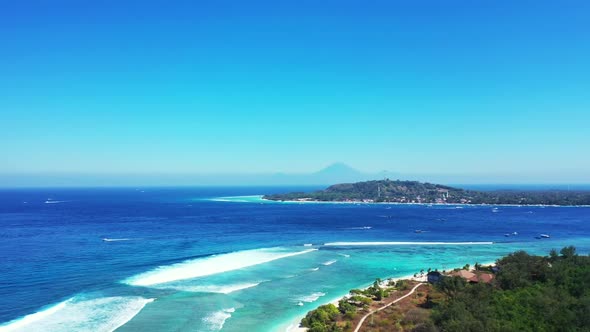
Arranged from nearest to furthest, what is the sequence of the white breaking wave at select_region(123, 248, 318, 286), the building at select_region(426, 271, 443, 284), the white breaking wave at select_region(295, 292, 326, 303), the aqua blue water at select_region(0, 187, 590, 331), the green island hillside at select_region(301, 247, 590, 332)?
the green island hillside at select_region(301, 247, 590, 332)
the aqua blue water at select_region(0, 187, 590, 331)
the white breaking wave at select_region(295, 292, 326, 303)
the building at select_region(426, 271, 443, 284)
the white breaking wave at select_region(123, 248, 318, 286)

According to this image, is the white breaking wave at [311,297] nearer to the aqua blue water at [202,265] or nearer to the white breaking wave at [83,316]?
the aqua blue water at [202,265]

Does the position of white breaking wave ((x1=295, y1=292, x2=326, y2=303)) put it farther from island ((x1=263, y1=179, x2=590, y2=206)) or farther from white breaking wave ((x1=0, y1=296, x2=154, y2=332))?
island ((x1=263, y1=179, x2=590, y2=206))

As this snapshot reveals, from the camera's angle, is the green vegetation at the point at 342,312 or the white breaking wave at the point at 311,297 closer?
the green vegetation at the point at 342,312

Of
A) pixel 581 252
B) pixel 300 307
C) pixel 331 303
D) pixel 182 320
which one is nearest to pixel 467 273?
pixel 331 303

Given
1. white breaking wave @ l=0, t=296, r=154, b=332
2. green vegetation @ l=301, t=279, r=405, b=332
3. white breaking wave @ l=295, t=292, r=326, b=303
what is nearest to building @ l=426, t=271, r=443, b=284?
green vegetation @ l=301, t=279, r=405, b=332

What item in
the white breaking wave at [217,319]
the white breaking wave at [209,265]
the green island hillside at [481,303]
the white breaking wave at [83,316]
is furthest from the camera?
the white breaking wave at [209,265]

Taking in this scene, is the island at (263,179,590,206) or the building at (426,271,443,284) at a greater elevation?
the island at (263,179,590,206)

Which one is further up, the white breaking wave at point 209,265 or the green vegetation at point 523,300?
the green vegetation at point 523,300

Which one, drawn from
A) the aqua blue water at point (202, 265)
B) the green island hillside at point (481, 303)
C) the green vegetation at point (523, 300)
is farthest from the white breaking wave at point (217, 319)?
the green vegetation at point (523, 300)
